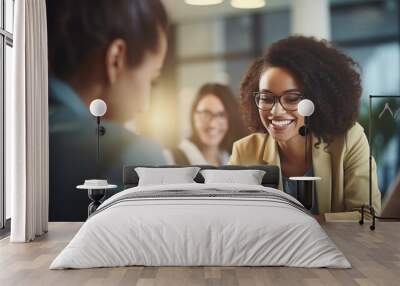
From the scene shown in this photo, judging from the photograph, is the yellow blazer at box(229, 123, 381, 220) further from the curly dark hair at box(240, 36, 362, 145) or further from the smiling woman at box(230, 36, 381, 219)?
the curly dark hair at box(240, 36, 362, 145)

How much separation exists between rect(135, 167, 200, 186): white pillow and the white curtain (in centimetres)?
117

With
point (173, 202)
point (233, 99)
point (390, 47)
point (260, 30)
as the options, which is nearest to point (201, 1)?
point (260, 30)

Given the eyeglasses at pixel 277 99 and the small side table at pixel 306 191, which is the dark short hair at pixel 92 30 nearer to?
the eyeglasses at pixel 277 99

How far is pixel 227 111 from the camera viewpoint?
26.1 feet

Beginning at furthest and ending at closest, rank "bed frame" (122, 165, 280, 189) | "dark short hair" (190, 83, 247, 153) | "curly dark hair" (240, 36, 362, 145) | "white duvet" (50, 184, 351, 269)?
"dark short hair" (190, 83, 247, 153)
"curly dark hair" (240, 36, 362, 145)
"bed frame" (122, 165, 280, 189)
"white duvet" (50, 184, 351, 269)

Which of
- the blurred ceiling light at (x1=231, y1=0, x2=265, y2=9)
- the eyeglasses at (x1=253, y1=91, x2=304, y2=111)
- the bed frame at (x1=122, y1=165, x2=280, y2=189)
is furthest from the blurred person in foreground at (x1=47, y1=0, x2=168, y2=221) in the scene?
the eyeglasses at (x1=253, y1=91, x2=304, y2=111)

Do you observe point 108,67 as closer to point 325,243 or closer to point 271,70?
point 271,70

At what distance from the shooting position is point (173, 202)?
5.26 m

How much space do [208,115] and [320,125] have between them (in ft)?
4.76

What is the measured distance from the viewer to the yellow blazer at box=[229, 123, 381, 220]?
7.86 meters

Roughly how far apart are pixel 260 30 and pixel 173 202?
351 cm

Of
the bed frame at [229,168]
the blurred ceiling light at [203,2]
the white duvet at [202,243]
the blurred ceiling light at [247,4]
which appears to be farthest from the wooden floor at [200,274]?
the blurred ceiling light at [203,2]

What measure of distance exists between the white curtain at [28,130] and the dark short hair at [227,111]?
2042mm

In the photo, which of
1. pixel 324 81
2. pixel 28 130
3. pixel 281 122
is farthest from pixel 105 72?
pixel 324 81
